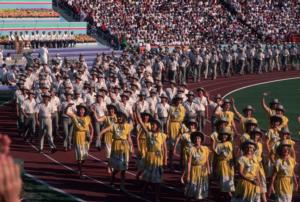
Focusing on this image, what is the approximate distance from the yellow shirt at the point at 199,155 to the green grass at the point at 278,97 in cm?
907

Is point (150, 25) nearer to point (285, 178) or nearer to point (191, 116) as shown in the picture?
point (191, 116)

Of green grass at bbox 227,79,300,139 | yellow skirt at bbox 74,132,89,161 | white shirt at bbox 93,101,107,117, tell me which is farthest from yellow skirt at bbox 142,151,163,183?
green grass at bbox 227,79,300,139

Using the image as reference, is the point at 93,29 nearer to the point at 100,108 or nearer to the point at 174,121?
the point at 100,108

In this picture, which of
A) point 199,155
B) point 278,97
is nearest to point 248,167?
point 199,155

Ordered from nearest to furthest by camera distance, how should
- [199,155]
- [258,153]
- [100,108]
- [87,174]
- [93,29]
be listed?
[258,153]
[199,155]
[87,174]
[100,108]
[93,29]

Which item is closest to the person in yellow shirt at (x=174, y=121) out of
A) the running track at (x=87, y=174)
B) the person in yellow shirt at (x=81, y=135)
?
the running track at (x=87, y=174)

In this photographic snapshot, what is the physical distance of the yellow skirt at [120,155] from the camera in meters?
16.8

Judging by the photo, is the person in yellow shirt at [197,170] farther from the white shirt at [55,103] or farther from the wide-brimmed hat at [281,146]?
the white shirt at [55,103]

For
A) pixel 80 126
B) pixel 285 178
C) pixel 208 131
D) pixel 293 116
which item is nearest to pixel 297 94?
pixel 293 116

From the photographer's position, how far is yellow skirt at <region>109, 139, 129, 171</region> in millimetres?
16844

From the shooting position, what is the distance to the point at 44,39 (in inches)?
1759

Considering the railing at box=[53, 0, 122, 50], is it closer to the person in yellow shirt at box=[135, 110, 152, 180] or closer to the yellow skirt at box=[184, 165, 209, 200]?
the person in yellow shirt at box=[135, 110, 152, 180]

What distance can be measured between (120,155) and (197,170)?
2669 millimetres

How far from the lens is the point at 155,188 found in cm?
1595
